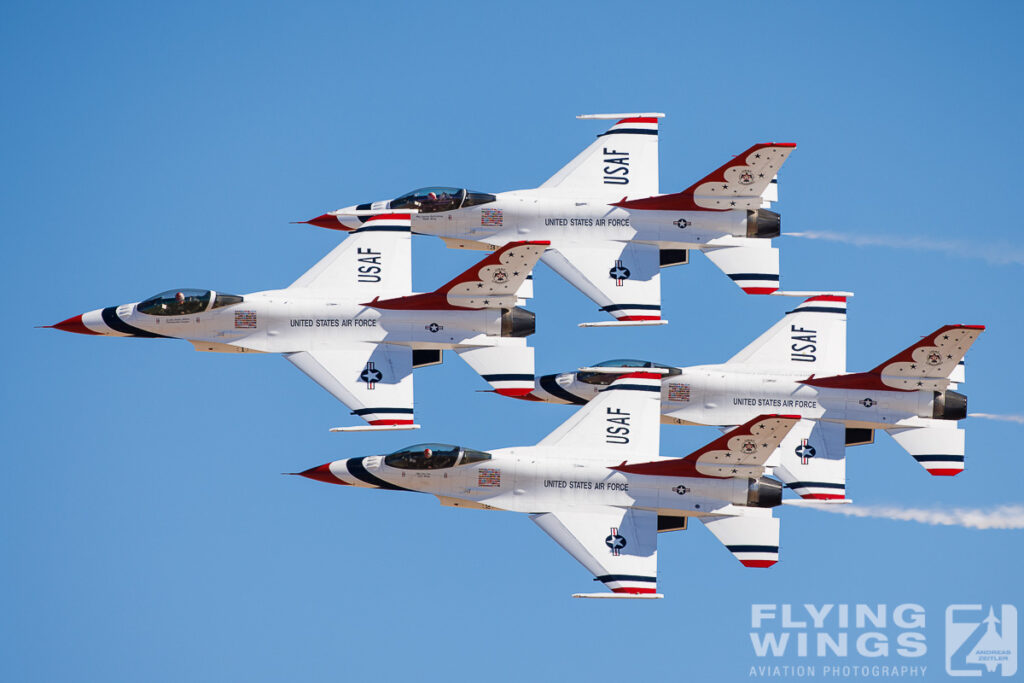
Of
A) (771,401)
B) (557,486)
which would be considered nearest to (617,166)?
(771,401)

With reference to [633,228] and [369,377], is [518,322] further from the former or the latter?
[633,228]

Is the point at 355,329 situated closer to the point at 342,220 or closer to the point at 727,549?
the point at 342,220

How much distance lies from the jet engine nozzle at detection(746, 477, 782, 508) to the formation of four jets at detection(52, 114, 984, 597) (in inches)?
1.3

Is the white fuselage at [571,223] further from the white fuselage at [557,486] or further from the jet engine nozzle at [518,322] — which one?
the white fuselage at [557,486]

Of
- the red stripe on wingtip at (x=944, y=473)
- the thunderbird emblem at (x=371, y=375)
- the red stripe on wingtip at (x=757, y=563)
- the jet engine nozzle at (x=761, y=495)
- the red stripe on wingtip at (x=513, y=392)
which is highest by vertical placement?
the thunderbird emblem at (x=371, y=375)

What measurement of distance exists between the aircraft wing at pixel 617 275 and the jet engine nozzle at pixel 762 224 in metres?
2.54

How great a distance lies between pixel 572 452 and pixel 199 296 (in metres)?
10.4

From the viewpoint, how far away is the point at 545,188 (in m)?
58.8

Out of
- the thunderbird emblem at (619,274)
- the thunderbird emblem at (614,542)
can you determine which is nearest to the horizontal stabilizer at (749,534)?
the thunderbird emblem at (614,542)

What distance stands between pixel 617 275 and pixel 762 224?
400cm

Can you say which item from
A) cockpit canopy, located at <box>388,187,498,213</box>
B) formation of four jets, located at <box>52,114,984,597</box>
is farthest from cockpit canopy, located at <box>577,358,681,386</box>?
cockpit canopy, located at <box>388,187,498,213</box>

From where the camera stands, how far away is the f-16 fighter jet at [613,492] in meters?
53.1

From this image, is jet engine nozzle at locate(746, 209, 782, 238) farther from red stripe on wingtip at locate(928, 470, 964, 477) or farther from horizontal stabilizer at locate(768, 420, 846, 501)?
red stripe on wingtip at locate(928, 470, 964, 477)

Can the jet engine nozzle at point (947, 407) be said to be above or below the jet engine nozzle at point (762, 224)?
below
